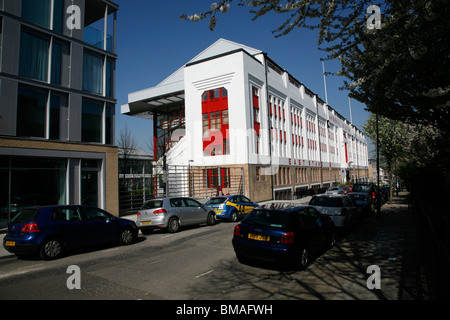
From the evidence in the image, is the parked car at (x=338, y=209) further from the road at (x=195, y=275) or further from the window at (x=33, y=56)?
the window at (x=33, y=56)

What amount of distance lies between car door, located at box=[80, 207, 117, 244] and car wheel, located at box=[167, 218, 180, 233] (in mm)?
2548

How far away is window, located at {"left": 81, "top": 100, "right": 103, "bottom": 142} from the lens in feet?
50.9

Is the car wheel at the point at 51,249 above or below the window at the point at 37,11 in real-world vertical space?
below

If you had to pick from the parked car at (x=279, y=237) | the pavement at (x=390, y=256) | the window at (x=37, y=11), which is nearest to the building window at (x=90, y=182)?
the pavement at (x=390, y=256)

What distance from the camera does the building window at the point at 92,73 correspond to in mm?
15969

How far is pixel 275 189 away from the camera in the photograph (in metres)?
30.0

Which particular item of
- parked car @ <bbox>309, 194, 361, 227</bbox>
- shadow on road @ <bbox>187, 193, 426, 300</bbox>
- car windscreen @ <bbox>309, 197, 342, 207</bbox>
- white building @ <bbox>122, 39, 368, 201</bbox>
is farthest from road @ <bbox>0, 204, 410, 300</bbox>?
white building @ <bbox>122, 39, 368, 201</bbox>

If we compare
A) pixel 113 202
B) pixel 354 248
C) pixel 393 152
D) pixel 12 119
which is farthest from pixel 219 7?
pixel 393 152

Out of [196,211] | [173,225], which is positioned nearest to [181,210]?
[173,225]

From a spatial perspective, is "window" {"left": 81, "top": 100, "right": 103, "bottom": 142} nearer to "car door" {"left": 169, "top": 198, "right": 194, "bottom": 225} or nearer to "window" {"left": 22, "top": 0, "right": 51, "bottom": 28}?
"window" {"left": 22, "top": 0, "right": 51, "bottom": 28}

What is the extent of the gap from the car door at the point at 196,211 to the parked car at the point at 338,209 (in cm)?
495

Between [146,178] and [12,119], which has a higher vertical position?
[12,119]
